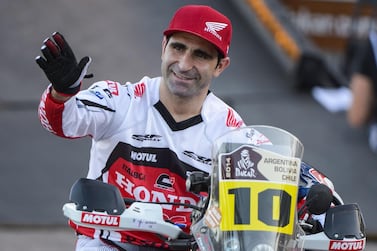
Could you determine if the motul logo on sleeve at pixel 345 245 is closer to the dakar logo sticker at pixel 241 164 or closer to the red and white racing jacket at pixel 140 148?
the dakar logo sticker at pixel 241 164

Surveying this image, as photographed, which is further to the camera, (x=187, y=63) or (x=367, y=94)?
(x=367, y=94)

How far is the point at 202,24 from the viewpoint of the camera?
5.52 m

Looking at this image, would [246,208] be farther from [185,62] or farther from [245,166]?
[185,62]

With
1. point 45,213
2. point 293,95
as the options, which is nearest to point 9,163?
point 45,213

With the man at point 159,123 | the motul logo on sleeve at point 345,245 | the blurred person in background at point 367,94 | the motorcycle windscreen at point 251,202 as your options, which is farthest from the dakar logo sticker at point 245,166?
the blurred person in background at point 367,94

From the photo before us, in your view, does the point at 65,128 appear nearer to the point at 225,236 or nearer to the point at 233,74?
the point at 225,236

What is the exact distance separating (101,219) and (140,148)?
95cm

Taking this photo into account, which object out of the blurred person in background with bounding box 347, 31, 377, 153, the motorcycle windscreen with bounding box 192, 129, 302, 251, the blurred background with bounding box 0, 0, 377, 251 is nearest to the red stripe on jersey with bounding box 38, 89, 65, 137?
the motorcycle windscreen with bounding box 192, 129, 302, 251

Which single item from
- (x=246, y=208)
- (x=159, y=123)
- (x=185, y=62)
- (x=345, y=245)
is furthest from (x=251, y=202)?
(x=159, y=123)

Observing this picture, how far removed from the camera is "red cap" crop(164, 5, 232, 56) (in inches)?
217

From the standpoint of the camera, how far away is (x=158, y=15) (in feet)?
46.3

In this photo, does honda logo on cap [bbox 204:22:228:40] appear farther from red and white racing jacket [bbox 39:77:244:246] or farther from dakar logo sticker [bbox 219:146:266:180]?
dakar logo sticker [bbox 219:146:266:180]

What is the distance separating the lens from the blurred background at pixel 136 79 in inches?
406

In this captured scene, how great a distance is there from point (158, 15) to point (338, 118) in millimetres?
3002
